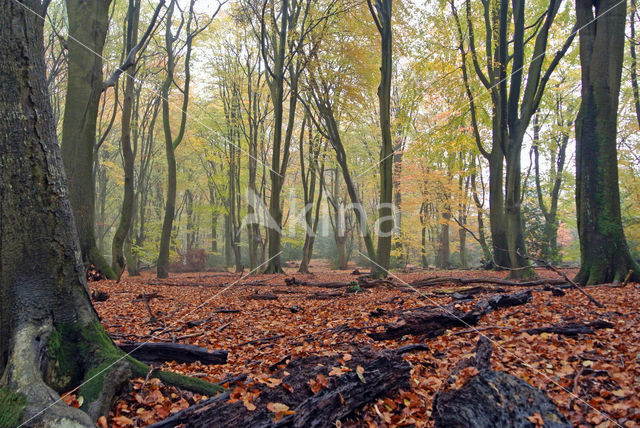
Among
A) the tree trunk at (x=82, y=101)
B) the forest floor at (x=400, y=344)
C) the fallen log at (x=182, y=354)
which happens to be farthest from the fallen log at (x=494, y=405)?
the tree trunk at (x=82, y=101)

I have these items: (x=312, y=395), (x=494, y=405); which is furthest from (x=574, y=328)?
(x=312, y=395)

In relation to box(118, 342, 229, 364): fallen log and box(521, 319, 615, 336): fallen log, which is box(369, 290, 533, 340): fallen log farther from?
box(118, 342, 229, 364): fallen log

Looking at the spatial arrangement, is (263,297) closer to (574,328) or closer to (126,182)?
(574,328)

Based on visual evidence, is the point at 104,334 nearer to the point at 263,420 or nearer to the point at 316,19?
the point at 263,420

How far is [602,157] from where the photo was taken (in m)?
5.69

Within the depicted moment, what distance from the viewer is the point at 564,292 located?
516 cm

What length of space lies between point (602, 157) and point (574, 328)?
147 inches

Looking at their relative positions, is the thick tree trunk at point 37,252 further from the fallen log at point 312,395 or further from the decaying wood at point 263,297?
the decaying wood at point 263,297

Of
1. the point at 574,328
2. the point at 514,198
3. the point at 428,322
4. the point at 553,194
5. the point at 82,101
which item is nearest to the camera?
the point at 574,328

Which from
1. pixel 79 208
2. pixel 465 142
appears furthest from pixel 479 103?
pixel 79 208

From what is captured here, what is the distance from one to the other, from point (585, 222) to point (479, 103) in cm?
650

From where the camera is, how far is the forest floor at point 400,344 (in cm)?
217

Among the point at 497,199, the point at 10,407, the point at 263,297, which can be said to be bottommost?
the point at 263,297

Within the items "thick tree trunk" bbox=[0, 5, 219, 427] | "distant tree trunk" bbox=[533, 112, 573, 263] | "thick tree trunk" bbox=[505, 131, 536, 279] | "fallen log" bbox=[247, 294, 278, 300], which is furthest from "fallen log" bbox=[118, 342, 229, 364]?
"distant tree trunk" bbox=[533, 112, 573, 263]
